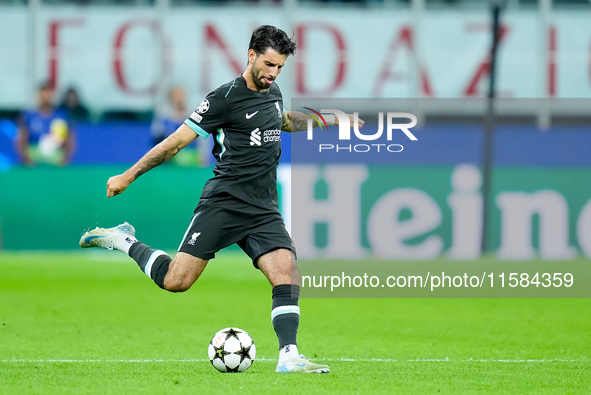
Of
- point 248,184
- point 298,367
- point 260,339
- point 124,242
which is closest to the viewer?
point 298,367

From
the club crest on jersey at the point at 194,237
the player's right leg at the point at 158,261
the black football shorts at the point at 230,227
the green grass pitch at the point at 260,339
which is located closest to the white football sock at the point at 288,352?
the green grass pitch at the point at 260,339

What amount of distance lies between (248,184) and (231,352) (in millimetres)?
1020

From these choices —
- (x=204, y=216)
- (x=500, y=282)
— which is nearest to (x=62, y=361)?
(x=204, y=216)

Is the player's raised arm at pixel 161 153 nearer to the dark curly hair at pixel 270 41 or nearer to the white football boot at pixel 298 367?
the dark curly hair at pixel 270 41

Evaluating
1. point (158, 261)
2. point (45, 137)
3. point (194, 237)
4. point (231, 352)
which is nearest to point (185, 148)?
point (45, 137)

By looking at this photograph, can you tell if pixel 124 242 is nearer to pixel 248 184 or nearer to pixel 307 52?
pixel 248 184

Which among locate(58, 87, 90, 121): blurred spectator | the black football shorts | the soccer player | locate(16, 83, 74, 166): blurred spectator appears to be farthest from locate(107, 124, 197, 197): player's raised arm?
locate(58, 87, 90, 121): blurred spectator

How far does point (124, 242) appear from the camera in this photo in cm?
768

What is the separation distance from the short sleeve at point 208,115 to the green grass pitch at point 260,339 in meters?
1.44

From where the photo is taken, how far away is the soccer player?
666 centimetres

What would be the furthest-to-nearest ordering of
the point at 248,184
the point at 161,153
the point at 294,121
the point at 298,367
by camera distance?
the point at 294,121 < the point at 248,184 < the point at 161,153 < the point at 298,367

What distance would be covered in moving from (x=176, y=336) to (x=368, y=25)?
14.1 metres

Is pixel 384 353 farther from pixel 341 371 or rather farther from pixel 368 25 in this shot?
pixel 368 25

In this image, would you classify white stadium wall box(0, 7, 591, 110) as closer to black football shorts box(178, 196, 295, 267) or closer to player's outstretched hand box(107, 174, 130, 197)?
black football shorts box(178, 196, 295, 267)
